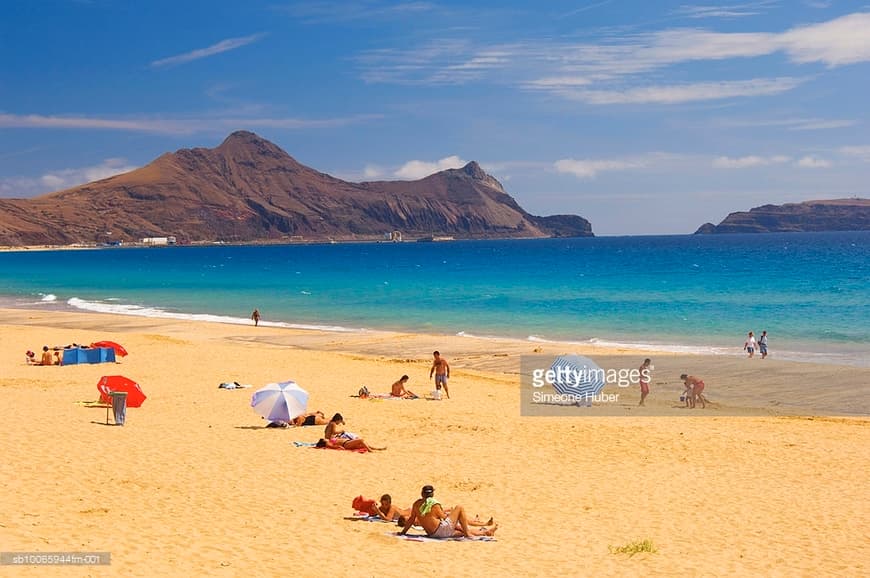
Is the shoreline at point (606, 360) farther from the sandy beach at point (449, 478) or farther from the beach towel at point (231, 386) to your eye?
the beach towel at point (231, 386)

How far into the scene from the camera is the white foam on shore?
4656 cm

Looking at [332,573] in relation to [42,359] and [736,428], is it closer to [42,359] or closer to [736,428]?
[736,428]

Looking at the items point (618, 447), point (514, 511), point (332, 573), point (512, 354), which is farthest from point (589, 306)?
point (332, 573)

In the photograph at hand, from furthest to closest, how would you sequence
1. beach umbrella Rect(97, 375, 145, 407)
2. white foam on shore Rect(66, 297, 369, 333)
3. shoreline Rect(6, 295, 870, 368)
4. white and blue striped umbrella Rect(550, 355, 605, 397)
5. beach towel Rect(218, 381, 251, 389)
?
white foam on shore Rect(66, 297, 369, 333) < shoreline Rect(6, 295, 870, 368) < beach towel Rect(218, 381, 251, 389) < white and blue striped umbrella Rect(550, 355, 605, 397) < beach umbrella Rect(97, 375, 145, 407)

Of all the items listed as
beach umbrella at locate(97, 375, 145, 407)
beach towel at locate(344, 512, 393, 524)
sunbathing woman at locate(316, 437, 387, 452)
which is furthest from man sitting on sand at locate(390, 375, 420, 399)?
beach towel at locate(344, 512, 393, 524)

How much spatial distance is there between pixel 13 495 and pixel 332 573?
17.3ft

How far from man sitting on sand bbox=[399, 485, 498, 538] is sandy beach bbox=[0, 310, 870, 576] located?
0.89 feet

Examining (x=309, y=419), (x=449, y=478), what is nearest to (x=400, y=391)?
(x=309, y=419)

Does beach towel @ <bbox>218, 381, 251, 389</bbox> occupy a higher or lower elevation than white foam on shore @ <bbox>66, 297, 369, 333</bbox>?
lower

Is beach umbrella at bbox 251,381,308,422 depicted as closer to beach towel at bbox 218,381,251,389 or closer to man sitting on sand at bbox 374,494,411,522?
beach towel at bbox 218,381,251,389

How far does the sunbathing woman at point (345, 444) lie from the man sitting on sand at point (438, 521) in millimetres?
4981

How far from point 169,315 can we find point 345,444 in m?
39.8

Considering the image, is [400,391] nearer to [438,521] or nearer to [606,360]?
[606,360]

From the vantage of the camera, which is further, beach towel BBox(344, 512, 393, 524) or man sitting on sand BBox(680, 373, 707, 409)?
man sitting on sand BBox(680, 373, 707, 409)
